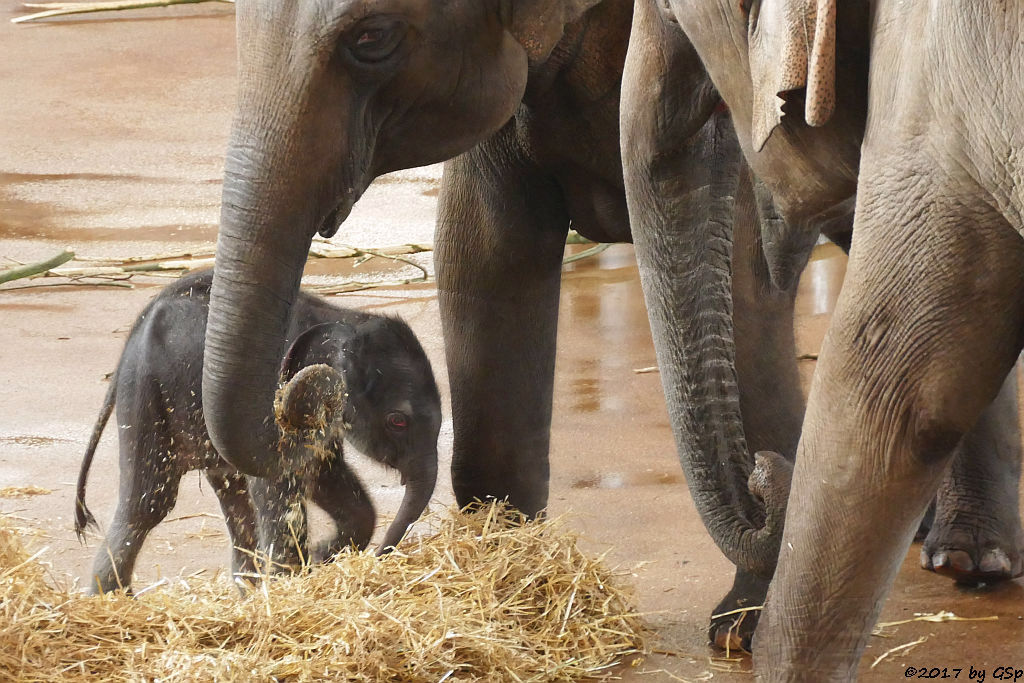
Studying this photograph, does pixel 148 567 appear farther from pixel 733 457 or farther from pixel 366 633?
pixel 733 457

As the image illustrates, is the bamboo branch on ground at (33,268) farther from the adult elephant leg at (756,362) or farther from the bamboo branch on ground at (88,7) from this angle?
the bamboo branch on ground at (88,7)

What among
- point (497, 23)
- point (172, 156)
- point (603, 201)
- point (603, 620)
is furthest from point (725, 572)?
point (172, 156)

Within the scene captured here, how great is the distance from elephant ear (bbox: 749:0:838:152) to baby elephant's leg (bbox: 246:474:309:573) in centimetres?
164

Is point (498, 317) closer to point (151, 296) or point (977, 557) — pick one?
point (977, 557)

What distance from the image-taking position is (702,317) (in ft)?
9.07

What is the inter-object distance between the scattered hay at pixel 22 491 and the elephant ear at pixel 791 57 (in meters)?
2.57

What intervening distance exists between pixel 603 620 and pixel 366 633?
1.69 ft

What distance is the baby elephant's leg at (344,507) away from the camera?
3.68 meters

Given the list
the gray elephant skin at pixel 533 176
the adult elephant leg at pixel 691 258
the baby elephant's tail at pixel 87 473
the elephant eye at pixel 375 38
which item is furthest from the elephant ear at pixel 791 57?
the baby elephant's tail at pixel 87 473

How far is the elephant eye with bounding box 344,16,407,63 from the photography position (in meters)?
2.89

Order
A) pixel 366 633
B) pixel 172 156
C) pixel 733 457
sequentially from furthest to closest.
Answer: pixel 172 156 < pixel 366 633 < pixel 733 457

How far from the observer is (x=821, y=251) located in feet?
22.2

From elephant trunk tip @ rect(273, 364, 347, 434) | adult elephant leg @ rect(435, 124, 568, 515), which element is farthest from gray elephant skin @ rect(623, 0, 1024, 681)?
adult elephant leg @ rect(435, 124, 568, 515)

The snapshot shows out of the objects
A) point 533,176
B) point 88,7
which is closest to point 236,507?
point 533,176
